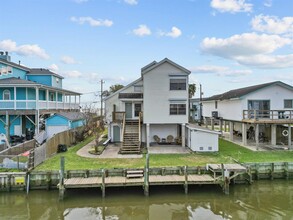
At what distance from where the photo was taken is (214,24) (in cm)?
2842

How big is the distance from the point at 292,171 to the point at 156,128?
46.9 ft

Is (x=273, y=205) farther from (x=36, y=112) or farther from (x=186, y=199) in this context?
(x=36, y=112)

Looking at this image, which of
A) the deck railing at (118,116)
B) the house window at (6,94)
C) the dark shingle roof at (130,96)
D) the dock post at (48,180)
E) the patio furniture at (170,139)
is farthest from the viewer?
the dark shingle roof at (130,96)

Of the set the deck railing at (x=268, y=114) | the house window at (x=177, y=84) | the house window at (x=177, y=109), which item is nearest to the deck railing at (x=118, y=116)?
the house window at (x=177, y=109)

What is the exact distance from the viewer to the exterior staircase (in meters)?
24.8

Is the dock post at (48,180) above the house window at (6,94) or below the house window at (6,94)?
below

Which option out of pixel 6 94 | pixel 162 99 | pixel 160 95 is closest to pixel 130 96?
pixel 160 95

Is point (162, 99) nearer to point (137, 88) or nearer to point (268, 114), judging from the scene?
point (137, 88)

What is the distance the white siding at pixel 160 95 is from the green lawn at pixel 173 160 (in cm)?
496

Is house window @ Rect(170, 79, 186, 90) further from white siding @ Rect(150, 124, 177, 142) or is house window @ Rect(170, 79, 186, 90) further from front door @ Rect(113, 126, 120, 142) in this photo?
front door @ Rect(113, 126, 120, 142)

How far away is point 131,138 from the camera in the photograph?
26641 mm

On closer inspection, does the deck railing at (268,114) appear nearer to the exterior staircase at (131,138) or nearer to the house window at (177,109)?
the house window at (177,109)

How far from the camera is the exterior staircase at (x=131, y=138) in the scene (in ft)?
81.3

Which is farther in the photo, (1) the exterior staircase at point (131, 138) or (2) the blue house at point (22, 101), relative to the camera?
(2) the blue house at point (22, 101)
